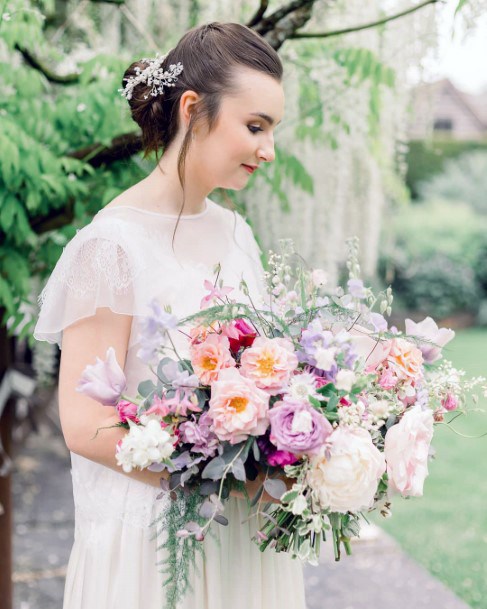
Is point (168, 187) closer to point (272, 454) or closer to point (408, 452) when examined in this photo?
point (272, 454)

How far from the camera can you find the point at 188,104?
1.77m

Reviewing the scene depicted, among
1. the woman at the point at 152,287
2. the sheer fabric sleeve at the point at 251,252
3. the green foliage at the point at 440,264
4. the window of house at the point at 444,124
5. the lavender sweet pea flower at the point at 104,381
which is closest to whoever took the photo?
the lavender sweet pea flower at the point at 104,381

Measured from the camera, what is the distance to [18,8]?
2.41 m

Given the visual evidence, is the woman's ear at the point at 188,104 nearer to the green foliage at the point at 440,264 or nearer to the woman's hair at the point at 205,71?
the woman's hair at the point at 205,71

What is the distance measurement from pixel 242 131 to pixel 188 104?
148mm

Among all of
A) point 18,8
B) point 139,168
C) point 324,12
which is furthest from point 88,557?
point 324,12

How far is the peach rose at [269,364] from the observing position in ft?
4.78

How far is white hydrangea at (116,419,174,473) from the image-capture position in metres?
1.38

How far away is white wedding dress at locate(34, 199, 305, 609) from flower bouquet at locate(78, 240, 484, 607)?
17 cm

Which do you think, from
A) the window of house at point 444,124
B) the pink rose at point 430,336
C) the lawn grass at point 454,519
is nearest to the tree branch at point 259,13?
the pink rose at point 430,336

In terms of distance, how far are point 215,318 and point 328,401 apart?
281 mm

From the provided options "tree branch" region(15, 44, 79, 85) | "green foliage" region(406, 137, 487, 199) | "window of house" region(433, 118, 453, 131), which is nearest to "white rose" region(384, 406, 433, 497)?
"tree branch" region(15, 44, 79, 85)

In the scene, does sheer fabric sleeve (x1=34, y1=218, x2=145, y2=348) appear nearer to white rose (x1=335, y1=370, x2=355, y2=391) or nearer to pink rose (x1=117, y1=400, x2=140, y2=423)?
pink rose (x1=117, y1=400, x2=140, y2=423)

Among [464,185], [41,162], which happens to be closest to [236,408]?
[41,162]
